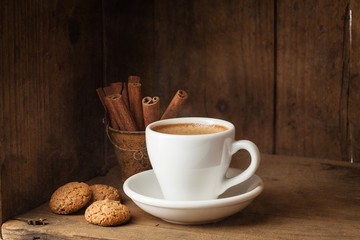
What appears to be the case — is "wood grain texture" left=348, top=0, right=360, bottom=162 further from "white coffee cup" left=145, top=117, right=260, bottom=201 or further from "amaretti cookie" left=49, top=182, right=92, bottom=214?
"amaretti cookie" left=49, top=182, right=92, bottom=214

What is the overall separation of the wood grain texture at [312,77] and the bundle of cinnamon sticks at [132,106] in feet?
1.18

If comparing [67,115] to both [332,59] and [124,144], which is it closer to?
[124,144]

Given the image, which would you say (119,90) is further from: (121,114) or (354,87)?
(354,87)

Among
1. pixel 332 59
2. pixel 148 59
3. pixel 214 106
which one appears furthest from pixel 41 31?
pixel 332 59

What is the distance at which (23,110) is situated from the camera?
2.77 feet

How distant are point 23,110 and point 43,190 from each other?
17cm

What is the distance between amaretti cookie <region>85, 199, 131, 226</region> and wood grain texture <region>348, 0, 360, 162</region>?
0.67m

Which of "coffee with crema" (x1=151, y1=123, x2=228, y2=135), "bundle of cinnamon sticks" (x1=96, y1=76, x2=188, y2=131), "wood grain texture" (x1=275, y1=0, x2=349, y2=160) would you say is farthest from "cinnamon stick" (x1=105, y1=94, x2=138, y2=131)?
"wood grain texture" (x1=275, y1=0, x2=349, y2=160)

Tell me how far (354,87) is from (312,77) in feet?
0.35

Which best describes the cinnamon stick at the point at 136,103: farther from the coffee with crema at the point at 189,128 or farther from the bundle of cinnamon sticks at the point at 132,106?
the coffee with crema at the point at 189,128

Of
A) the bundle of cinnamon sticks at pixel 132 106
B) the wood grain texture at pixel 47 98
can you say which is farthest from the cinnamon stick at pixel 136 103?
the wood grain texture at pixel 47 98

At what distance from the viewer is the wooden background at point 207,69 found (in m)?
0.94

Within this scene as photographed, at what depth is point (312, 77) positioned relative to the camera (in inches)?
47.3

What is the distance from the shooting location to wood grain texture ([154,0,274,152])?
1222 millimetres
